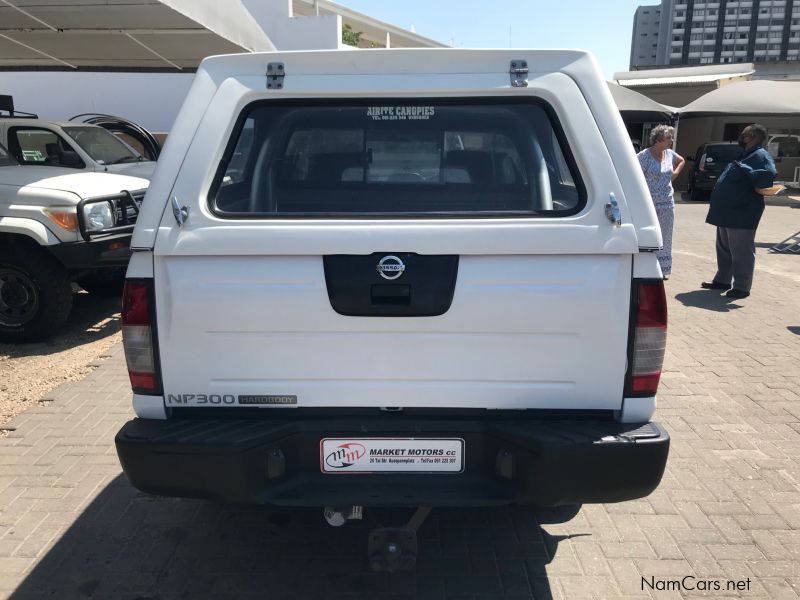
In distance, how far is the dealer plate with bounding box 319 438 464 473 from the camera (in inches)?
91.4

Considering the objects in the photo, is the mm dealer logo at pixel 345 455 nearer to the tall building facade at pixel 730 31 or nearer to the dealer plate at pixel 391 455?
the dealer plate at pixel 391 455

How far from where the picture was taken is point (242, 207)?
2648 mm

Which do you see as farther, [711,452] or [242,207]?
[711,452]

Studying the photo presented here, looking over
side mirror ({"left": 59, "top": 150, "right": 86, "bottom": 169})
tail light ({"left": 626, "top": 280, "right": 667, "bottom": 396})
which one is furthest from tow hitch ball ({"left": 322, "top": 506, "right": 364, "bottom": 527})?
side mirror ({"left": 59, "top": 150, "right": 86, "bottom": 169})

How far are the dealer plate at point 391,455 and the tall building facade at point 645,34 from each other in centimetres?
13734

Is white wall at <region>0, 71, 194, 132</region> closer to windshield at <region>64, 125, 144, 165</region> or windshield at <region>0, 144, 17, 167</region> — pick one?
windshield at <region>64, 125, 144, 165</region>

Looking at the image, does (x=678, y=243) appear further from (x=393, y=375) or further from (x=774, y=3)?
(x=774, y=3)

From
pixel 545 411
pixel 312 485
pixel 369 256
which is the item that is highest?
pixel 369 256

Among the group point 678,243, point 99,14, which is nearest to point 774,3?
point 678,243

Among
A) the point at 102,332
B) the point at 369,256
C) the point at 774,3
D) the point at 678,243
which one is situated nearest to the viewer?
the point at 369,256

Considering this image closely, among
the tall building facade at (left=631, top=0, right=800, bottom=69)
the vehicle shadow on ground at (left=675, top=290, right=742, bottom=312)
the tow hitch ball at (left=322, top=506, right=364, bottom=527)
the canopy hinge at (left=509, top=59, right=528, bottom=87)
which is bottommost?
the vehicle shadow on ground at (left=675, top=290, right=742, bottom=312)

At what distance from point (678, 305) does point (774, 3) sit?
409 ft

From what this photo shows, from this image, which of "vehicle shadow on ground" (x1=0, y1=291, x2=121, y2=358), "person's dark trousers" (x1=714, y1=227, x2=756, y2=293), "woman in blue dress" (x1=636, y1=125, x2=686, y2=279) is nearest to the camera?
"vehicle shadow on ground" (x1=0, y1=291, x2=121, y2=358)

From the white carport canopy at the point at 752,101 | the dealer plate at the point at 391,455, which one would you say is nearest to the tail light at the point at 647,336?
the dealer plate at the point at 391,455
